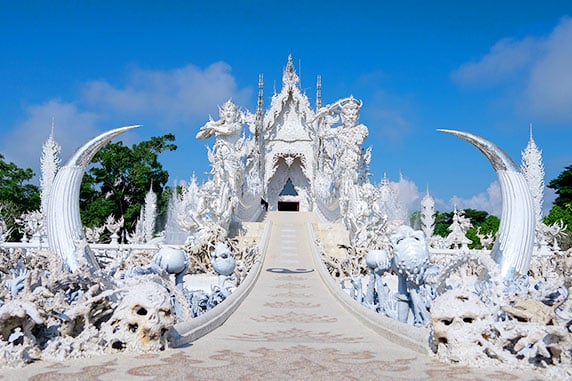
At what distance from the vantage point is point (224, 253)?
884cm

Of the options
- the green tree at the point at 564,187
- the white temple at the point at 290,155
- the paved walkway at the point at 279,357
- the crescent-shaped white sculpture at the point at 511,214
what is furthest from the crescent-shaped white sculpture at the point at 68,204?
the green tree at the point at 564,187

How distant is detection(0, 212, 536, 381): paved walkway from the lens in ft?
12.0

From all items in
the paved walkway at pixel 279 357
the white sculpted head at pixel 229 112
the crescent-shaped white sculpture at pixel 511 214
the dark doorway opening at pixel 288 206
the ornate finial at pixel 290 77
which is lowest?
the paved walkway at pixel 279 357

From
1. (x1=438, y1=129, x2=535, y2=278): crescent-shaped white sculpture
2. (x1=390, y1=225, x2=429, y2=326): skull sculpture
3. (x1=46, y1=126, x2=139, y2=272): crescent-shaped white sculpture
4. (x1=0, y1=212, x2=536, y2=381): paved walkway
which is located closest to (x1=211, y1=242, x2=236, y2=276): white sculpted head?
(x1=0, y1=212, x2=536, y2=381): paved walkway

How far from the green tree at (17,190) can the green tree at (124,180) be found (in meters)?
2.56

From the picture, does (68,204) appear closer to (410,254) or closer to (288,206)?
(410,254)

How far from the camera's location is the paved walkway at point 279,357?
12.0ft

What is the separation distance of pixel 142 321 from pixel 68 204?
16.2ft

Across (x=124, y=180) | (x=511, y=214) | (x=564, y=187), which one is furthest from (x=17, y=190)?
(x=564, y=187)

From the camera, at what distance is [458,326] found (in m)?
4.01

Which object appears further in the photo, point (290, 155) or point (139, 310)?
point (290, 155)

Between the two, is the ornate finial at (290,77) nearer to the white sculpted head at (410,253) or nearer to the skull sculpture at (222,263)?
the skull sculpture at (222,263)

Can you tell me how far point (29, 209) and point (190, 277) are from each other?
1810cm

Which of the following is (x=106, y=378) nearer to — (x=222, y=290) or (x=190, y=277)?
(x=222, y=290)
